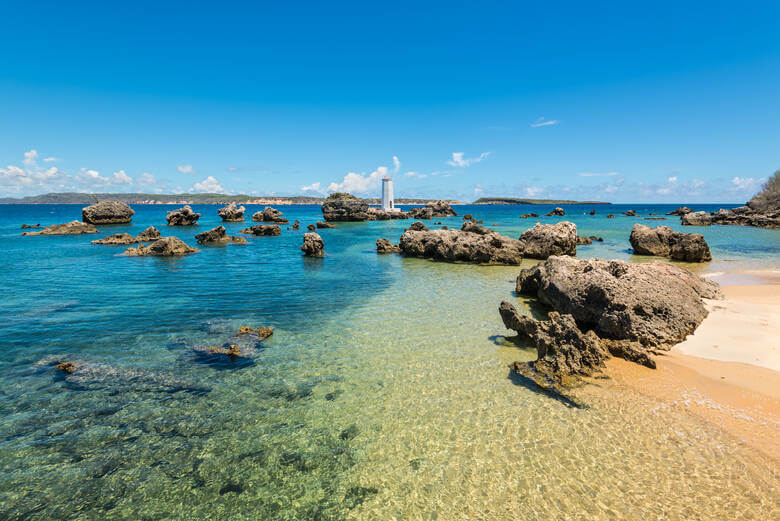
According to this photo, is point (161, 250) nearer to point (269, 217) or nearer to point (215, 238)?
point (215, 238)

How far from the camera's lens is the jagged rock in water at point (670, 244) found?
26.6 meters

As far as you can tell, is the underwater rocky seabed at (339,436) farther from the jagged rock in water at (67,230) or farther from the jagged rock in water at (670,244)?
the jagged rock in water at (67,230)

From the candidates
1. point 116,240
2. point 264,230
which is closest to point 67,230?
point 116,240

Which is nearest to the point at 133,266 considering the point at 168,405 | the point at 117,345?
the point at 117,345

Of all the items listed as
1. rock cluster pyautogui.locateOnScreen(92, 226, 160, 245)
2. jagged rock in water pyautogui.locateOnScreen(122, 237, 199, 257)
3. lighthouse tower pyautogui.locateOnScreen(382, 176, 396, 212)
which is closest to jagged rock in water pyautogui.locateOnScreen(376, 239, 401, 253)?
jagged rock in water pyautogui.locateOnScreen(122, 237, 199, 257)

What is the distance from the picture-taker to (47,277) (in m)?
21.6

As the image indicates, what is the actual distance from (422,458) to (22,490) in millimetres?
6146

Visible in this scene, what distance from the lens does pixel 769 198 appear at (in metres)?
81.6

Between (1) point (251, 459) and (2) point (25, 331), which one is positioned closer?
(1) point (251, 459)

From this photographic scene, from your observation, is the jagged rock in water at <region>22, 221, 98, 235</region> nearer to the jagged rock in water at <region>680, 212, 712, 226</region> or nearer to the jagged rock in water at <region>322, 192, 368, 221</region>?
the jagged rock in water at <region>322, 192, 368, 221</region>

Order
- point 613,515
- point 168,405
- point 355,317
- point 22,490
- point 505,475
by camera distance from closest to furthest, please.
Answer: point 613,515
point 22,490
point 505,475
point 168,405
point 355,317

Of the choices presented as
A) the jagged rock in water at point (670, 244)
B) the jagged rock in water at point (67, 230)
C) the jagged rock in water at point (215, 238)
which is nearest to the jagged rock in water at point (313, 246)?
the jagged rock in water at point (215, 238)

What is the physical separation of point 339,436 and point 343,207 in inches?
3487

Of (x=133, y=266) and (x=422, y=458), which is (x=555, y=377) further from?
(x=133, y=266)
